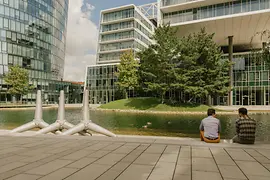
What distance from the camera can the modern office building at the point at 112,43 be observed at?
61125mm

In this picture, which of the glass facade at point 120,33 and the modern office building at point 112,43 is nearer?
the modern office building at point 112,43

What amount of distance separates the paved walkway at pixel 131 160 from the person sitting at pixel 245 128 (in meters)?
0.36

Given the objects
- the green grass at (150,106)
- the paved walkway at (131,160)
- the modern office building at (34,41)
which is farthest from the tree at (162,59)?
the paved walkway at (131,160)

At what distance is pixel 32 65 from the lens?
60.7m

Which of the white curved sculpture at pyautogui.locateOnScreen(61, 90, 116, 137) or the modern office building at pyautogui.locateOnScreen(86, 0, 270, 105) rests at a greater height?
the modern office building at pyautogui.locateOnScreen(86, 0, 270, 105)

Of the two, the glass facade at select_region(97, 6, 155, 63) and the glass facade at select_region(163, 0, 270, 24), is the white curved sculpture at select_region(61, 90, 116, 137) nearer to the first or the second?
the glass facade at select_region(163, 0, 270, 24)

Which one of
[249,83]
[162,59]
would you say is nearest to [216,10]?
[162,59]

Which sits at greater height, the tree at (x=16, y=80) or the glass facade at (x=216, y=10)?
the glass facade at (x=216, y=10)

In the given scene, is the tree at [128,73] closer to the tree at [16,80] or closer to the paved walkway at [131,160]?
the tree at [16,80]

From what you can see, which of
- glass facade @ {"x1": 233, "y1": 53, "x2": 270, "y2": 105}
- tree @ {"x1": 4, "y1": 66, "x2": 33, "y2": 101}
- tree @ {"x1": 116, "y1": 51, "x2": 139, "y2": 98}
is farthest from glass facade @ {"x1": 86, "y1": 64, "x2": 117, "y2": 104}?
glass facade @ {"x1": 233, "y1": 53, "x2": 270, "y2": 105}

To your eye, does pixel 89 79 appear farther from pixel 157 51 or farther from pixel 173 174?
pixel 173 174

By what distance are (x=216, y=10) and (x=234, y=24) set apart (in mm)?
4210

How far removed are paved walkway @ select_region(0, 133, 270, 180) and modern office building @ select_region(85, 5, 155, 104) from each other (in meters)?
52.5

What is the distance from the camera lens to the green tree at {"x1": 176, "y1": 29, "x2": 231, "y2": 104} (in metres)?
35.6
